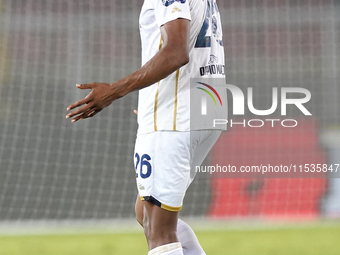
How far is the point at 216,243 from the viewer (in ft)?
14.9

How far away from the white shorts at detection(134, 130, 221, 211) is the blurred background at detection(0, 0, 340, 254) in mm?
4516

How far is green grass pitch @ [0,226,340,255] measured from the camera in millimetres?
4062

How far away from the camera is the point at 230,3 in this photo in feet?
23.8

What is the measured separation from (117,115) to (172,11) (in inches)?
206

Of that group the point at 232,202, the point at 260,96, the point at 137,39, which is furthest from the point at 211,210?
the point at 137,39

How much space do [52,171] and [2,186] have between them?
670 mm

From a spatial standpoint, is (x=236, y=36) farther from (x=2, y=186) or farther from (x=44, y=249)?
(x=44, y=249)

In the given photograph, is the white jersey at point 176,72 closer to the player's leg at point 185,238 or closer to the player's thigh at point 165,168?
the player's thigh at point 165,168

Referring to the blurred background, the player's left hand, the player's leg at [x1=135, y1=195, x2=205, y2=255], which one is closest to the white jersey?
the player's left hand

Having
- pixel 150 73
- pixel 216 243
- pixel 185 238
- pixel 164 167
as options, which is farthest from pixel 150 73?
pixel 216 243

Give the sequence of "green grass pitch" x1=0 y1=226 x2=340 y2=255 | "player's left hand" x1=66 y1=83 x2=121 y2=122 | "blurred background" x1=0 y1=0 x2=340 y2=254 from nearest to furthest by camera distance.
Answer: "player's left hand" x1=66 y1=83 x2=121 y2=122, "green grass pitch" x1=0 y1=226 x2=340 y2=255, "blurred background" x1=0 y1=0 x2=340 y2=254

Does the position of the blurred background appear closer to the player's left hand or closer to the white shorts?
the white shorts

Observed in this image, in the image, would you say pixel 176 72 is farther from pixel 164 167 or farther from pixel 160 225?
pixel 160 225

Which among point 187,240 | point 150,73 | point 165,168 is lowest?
point 187,240
